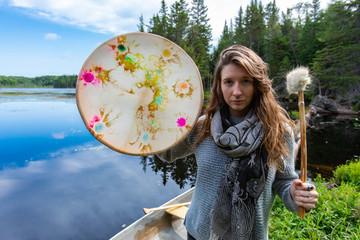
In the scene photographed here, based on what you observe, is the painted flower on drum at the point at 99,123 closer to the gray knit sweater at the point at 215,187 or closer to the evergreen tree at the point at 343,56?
the gray knit sweater at the point at 215,187

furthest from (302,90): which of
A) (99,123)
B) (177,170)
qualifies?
(177,170)

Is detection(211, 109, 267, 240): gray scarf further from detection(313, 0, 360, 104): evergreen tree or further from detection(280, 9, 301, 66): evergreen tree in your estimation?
detection(280, 9, 301, 66): evergreen tree

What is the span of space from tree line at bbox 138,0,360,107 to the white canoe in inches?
532

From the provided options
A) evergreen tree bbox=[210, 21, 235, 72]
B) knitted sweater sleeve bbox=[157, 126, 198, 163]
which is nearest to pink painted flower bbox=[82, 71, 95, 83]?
knitted sweater sleeve bbox=[157, 126, 198, 163]

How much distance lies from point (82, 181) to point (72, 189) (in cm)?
45

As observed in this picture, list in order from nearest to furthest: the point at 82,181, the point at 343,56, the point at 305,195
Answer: the point at 305,195 → the point at 82,181 → the point at 343,56

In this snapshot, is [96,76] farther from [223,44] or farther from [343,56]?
[223,44]

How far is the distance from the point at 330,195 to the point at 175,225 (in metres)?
2.45

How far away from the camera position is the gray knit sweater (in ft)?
3.35

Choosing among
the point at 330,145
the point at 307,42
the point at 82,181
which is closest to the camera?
the point at 82,181

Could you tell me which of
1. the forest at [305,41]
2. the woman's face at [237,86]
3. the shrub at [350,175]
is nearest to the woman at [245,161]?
the woman's face at [237,86]

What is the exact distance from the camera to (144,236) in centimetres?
290

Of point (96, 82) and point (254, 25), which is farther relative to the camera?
point (254, 25)

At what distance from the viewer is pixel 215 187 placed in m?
1.04
